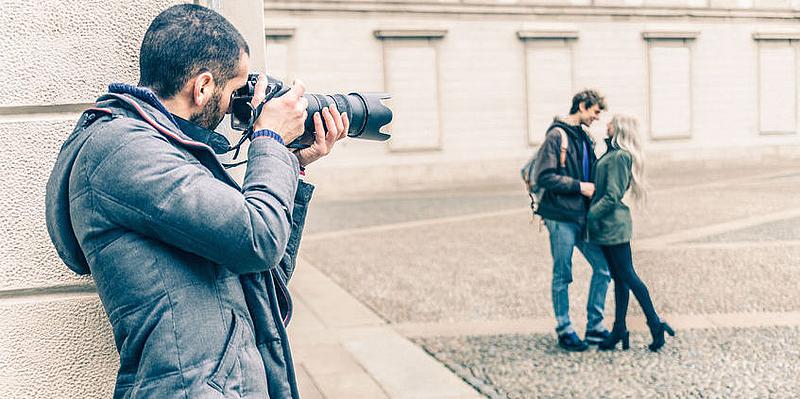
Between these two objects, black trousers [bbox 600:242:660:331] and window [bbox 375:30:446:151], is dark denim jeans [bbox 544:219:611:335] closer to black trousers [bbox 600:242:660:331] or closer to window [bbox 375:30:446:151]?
black trousers [bbox 600:242:660:331]

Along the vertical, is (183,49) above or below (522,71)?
below

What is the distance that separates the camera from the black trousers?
16.8 feet

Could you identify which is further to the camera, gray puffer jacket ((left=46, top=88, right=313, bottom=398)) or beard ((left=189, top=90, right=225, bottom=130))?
beard ((left=189, top=90, right=225, bottom=130))

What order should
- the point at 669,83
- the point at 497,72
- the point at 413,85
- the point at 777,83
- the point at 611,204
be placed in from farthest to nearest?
the point at 777,83 < the point at 669,83 < the point at 497,72 < the point at 413,85 < the point at 611,204

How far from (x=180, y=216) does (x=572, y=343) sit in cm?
426

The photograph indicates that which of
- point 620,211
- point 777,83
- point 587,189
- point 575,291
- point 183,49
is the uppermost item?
point 777,83

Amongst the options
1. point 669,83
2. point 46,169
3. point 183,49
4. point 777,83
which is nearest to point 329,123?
point 183,49

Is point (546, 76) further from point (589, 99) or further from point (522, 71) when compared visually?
point (589, 99)

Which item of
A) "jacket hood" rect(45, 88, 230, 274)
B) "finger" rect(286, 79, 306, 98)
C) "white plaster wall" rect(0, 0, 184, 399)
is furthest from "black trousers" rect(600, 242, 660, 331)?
"jacket hood" rect(45, 88, 230, 274)

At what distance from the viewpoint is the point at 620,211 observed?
5.05 meters

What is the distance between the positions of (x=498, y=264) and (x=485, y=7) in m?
14.4

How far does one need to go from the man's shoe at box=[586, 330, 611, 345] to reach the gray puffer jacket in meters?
4.12

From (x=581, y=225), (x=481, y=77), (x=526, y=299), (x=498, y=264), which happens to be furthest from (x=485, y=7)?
(x=581, y=225)

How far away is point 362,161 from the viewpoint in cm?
2052
